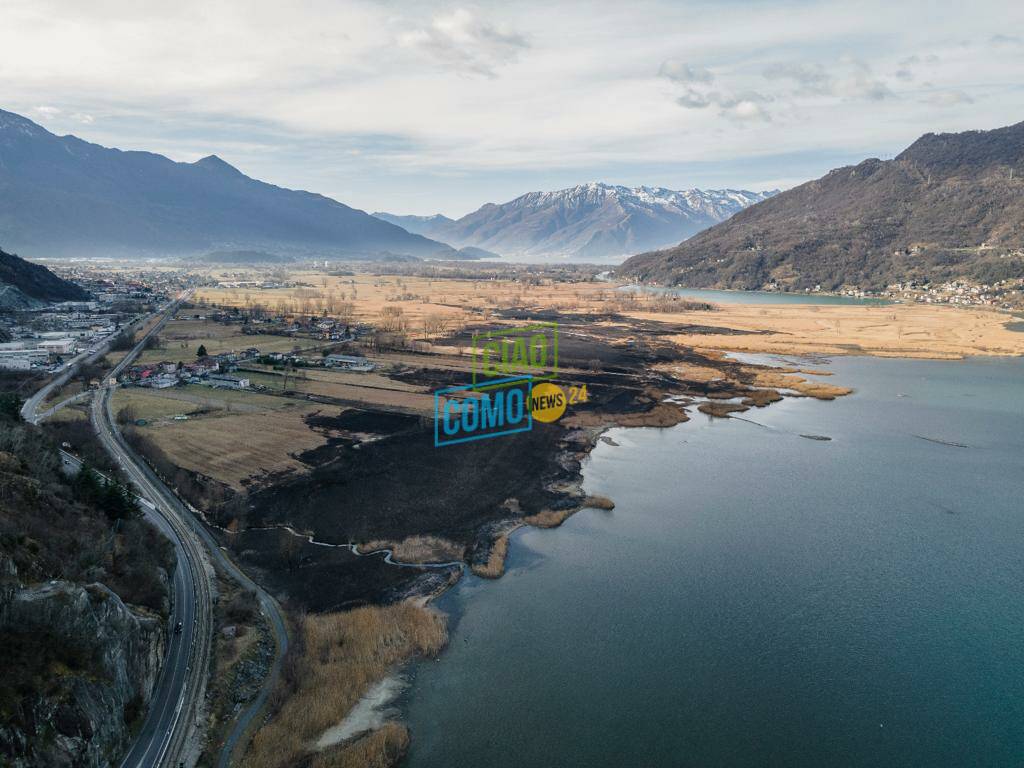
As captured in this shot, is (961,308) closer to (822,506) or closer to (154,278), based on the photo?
(822,506)

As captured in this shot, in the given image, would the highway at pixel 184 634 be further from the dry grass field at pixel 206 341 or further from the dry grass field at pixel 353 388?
the dry grass field at pixel 206 341

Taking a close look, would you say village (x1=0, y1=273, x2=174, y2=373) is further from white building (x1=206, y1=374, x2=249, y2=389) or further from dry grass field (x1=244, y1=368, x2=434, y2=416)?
dry grass field (x1=244, y1=368, x2=434, y2=416)

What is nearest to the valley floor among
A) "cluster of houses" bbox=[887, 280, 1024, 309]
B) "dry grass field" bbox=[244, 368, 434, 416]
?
"dry grass field" bbox=[244, 368, 434, 416]

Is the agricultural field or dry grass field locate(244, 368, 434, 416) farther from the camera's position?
dry grass field locate(244, 368, 434, 416)

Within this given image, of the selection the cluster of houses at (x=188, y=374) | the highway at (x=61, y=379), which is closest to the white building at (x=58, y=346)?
the highway at (x=61, y=379)

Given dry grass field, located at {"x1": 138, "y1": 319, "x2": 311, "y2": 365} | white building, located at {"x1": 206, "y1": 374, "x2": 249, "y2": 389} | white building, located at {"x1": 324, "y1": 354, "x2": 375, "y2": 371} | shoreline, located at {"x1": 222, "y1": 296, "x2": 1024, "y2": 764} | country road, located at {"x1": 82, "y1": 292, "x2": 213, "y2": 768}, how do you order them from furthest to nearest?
dry grass field, located at {"x1": 138, "y1": 319, "x2": 311, "y2": 365} < white building, located at {"x1": 324, "y1": 354, "x2": 375, "y2": 371} < white building, located at {"x1": 206, "y1": 374, "x2": 249, "y2": 389} < shoreline, located at {"x1": 222, "y1": 296, "x2": 1024, "y2": 764} < country road, located at {"x1": 82, "y1": 292, "x2": 213, "y2": 768}

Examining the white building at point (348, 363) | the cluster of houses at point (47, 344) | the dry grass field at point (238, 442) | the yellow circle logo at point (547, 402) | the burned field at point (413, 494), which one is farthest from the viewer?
the white building at point (348, 363)

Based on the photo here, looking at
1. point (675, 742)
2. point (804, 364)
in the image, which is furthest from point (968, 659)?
point (804, 364)
